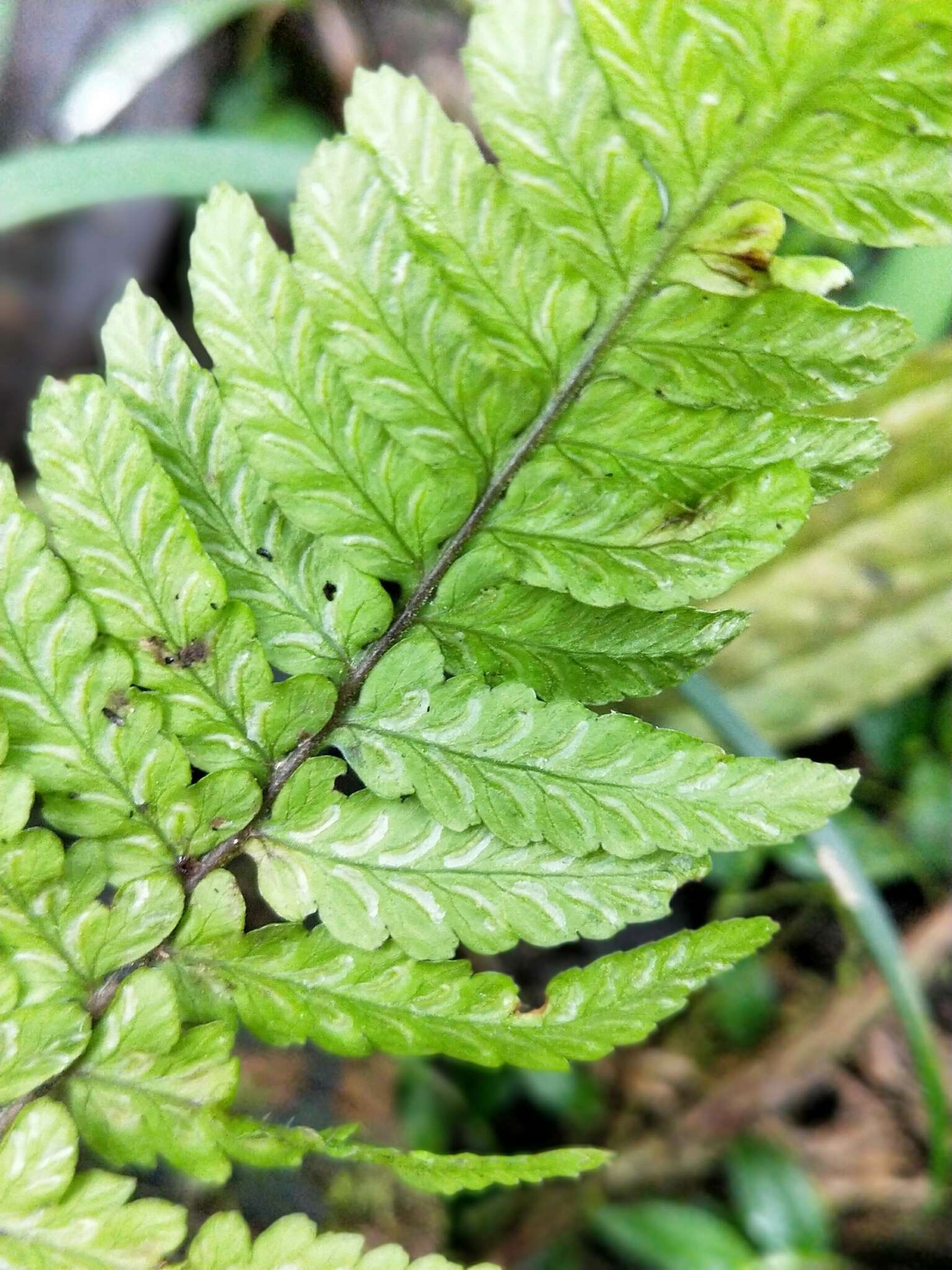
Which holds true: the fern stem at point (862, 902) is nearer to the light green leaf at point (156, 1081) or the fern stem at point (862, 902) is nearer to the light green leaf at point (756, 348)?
the light green leaf at point (756, 348)

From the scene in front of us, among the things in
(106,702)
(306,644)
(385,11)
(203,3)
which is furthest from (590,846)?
(385,11)

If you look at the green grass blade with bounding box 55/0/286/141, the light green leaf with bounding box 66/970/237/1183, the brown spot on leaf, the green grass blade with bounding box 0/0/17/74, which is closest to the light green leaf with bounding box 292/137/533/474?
the brown spot on leaf

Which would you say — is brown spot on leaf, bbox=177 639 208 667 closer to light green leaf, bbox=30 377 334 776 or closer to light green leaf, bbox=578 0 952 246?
light green leaf, bbox=30 377 334 776

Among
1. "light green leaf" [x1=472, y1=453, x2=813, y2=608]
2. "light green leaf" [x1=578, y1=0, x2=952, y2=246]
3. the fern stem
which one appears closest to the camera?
"light green leaf" [x1=578, y1=0, x2=952, y2=246]

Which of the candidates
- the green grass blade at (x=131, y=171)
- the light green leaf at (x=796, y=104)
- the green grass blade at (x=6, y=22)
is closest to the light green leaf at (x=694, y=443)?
the light green leaf at (x=796, y=104)

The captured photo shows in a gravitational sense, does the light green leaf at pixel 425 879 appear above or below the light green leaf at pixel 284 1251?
above

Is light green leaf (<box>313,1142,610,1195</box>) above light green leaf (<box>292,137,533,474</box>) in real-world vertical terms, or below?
below

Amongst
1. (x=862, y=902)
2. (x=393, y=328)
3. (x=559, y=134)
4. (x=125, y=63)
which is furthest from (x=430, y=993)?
(x=125, y=63)
